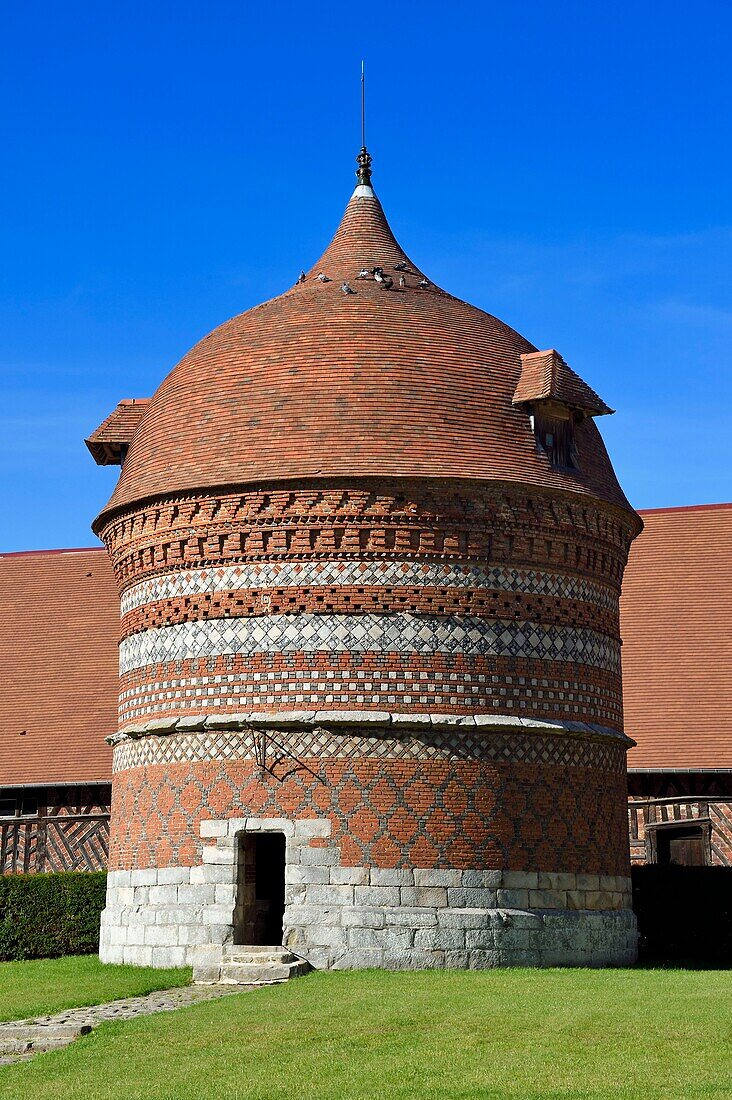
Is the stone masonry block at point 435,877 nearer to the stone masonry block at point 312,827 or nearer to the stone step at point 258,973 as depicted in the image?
the stone masonry block at point 312,827

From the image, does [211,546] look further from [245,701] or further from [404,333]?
[404,333]

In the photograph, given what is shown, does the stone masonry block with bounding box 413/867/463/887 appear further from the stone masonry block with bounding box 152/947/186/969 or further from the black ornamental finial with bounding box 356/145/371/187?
the black ornamental finial with bounding box 356/145/371/187

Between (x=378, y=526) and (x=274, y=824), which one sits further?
(x=378, y=526)

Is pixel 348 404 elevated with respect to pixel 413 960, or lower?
elevated

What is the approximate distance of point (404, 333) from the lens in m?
19.8

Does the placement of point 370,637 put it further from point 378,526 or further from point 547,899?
point 547,899

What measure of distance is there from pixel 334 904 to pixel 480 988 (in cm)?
270

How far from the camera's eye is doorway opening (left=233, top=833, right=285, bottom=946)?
58.4 ft

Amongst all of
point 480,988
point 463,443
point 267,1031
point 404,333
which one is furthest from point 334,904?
point 404,333

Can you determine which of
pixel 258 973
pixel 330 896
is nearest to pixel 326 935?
pixel 330 896

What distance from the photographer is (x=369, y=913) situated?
1703cm

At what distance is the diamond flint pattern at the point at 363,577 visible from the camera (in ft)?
59.7

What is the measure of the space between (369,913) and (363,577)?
14.0ft

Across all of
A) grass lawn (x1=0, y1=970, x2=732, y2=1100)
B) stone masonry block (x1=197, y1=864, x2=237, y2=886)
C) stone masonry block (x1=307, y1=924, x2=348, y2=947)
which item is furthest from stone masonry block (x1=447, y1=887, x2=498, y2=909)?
stone masonry block (x1=197, y1=864, x2=237, y2=886)
